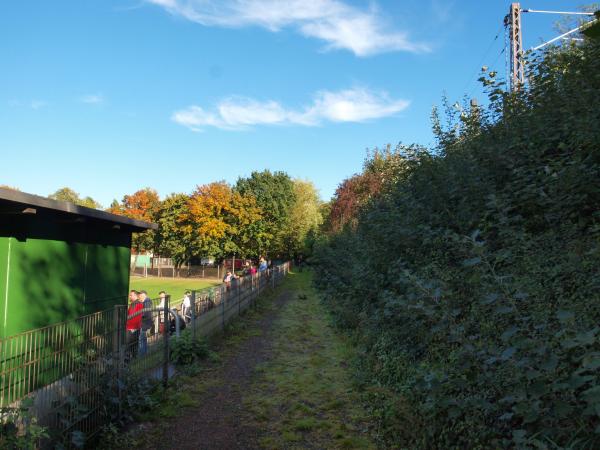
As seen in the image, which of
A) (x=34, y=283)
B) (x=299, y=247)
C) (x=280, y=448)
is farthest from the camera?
(x=299, y=247)

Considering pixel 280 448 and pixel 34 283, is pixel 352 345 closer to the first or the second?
pixel 280 448

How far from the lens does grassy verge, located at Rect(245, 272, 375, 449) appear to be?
5.61m

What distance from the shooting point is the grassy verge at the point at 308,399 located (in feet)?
18.4

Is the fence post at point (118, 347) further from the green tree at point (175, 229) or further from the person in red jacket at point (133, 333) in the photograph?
the green tree at point (175, 229)

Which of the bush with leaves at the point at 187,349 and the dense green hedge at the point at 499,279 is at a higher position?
the dense green hedge at the point at 499,279

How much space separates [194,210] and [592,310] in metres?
43.5

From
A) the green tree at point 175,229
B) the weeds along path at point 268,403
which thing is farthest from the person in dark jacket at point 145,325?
the green tree at point 175,229

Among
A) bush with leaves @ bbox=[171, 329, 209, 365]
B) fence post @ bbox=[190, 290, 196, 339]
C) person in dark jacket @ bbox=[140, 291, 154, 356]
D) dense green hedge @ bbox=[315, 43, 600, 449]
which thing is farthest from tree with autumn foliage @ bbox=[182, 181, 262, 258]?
person in dark jacket @ bbox=[140, 291, 154, 356]

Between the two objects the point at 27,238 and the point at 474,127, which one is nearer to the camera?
the point at 27,238

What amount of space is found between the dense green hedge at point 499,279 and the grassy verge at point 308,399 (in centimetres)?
47

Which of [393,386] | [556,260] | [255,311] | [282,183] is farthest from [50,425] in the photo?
[282,183]

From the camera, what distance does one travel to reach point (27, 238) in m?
6.29

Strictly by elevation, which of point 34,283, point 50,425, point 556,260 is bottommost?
point 50,425

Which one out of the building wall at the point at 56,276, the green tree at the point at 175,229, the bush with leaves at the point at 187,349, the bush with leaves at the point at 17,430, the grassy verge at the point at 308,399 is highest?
the green tree at the point at 175,229
